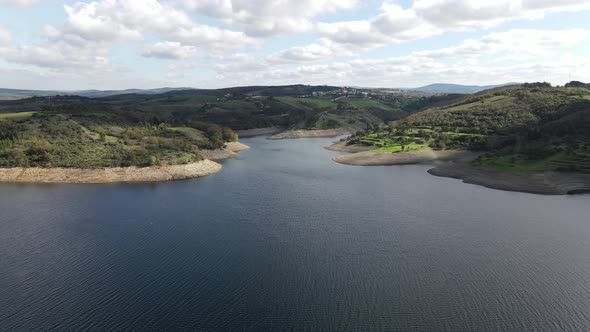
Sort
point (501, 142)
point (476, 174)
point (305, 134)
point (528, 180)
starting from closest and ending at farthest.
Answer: point (528, 180), point (476, 174), point (501, 142), point (305, 134)

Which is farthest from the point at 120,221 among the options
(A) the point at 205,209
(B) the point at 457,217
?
(B) the point at 457,217

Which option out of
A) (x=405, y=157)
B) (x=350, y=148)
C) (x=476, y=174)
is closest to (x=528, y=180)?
(x=476, y=174)

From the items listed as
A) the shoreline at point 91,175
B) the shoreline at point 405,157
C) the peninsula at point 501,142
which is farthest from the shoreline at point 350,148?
the shoreline at point 91,175

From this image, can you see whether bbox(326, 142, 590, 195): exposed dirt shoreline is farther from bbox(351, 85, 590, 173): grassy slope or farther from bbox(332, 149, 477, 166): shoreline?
bbox(351, 85, 590, 173): grassy slope

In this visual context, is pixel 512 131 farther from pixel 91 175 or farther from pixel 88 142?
pixel 88 142

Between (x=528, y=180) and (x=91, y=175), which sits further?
(x=91, y=175)

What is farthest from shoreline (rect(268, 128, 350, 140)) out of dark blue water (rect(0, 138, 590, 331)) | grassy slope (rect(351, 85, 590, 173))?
dark blue water (rect(0, 138, 590, 331))

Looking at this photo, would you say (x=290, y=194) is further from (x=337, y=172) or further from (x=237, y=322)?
(x=237, y=322)
